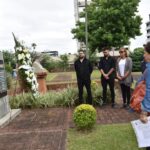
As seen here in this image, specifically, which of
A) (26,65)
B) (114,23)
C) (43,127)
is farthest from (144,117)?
(114,23)

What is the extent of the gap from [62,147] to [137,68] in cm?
3849

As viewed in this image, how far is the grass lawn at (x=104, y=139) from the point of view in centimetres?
641

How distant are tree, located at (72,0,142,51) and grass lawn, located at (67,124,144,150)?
2898 cm

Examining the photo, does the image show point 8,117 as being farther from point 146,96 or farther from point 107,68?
point 146,96

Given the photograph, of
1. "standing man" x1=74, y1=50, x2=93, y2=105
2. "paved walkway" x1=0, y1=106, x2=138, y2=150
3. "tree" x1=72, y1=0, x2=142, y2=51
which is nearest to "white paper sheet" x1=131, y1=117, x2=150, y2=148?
"paved walkway" x1=0, y1=106, x2=138, y2=150

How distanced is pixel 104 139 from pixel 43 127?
1922mm

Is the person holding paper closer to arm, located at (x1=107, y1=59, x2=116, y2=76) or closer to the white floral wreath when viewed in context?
arm, located at (x1=107, y1=59, x2=116, y2=76)

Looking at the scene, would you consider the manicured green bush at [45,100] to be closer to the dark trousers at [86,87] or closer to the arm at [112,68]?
the dark trousers at [86,87]

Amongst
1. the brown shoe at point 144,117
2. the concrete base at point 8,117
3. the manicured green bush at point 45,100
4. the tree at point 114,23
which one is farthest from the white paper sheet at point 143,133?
the tree at point 114,23

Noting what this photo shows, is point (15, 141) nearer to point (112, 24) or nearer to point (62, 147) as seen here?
point (62, 147)

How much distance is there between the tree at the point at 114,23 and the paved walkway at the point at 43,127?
2590cm

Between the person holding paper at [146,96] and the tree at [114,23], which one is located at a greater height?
the tree at [114,23]

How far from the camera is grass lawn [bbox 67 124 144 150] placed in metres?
6.41

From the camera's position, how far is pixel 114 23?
122 feet
